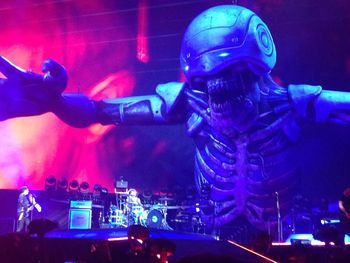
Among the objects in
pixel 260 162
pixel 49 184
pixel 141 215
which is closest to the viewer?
pixel 260 162

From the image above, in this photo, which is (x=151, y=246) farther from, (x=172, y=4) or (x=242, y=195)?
(x=172, y=4)

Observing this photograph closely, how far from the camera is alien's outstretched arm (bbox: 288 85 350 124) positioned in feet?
26.2

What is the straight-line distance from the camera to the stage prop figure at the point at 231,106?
7.77 metres

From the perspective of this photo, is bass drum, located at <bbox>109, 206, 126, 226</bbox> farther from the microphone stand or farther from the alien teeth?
the alien teeth

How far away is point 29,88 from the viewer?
7.93 meters

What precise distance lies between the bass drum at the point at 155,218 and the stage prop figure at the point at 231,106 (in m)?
1.57

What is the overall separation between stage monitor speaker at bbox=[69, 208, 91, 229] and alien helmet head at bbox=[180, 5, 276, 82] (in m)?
4.26

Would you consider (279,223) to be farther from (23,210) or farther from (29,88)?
(23,210)

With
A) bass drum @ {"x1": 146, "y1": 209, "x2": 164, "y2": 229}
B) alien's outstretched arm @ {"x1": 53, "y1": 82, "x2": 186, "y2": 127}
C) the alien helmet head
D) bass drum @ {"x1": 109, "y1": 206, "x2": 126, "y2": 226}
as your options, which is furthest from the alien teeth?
bass drum @ {"x1": 109, "y1": 206, "x2": 126, "y2": 226}

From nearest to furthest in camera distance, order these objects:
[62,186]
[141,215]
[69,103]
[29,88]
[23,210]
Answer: [29,88] < [69,103] < [23,210] < [141,215] < [62,186]

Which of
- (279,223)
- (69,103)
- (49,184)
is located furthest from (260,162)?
(49,184)

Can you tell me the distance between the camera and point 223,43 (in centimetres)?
768

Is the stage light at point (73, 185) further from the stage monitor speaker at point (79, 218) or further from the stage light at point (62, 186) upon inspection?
the stage monitor speaker at point (79, 218)

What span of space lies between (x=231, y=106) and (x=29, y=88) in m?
3.58
